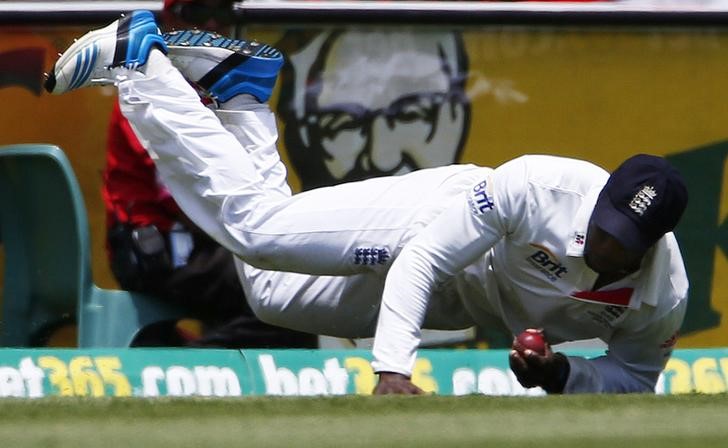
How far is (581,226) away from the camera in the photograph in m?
4.84

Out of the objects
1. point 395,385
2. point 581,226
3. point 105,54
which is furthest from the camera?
point 105,54

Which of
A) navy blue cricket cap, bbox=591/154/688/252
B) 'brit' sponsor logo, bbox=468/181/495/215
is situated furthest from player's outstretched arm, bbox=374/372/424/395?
navy blue cricket cap, bbox=591/154/688/252

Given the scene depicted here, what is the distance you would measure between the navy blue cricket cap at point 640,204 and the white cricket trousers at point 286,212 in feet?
2.42

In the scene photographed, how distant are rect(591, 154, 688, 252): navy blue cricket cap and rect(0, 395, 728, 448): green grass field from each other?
659 mm

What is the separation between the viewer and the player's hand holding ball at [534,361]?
15.3 feet

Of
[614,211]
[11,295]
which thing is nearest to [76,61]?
[11,295]

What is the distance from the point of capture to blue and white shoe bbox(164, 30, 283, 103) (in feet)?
18.5

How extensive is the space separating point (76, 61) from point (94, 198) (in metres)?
0.73

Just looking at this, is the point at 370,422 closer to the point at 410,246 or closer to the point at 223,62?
the point at 410,246

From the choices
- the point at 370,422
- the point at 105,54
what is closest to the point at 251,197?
the point at 105,54

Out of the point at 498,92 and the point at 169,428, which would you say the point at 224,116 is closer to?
the point at 498,92

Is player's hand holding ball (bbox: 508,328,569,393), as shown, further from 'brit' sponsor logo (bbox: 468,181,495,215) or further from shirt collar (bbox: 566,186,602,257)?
'brit' sponsor logo (bbox: 468,181,495,215)

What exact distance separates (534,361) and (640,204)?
559 mm

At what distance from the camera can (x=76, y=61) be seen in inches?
214
